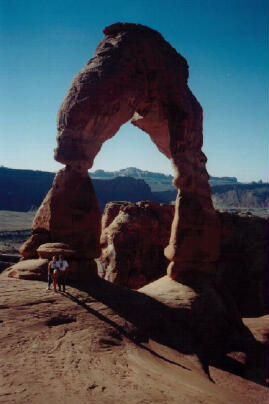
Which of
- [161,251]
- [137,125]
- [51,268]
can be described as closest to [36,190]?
[161,251]

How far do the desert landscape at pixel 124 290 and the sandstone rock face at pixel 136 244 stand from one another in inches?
3.0

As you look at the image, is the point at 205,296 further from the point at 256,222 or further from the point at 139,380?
the point at 256,222

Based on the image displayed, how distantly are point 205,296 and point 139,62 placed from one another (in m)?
7.76

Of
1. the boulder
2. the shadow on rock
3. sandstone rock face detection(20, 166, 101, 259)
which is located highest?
sandstone rock face detection(20, 166, 101, 259)

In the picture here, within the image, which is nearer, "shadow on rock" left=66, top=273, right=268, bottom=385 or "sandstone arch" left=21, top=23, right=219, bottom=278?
"shadow on rock" left=66, top=273, right=268, bottom=385

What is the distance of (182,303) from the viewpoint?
9305mm

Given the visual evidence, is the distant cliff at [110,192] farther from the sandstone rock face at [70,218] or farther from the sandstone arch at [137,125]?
the sandstone rock face at [70,218]

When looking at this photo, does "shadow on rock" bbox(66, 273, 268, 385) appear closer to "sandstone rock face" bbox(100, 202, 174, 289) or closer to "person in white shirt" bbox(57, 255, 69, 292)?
"person in white shirt" bbox(57, 255, 69, 292)

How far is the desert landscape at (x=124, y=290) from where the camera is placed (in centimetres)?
455

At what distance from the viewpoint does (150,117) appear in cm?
1170

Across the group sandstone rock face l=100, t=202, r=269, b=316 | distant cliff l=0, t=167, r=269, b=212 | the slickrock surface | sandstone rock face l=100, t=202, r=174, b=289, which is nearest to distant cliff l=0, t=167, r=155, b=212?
distant cliff l=0, t=167, r=269, b=212

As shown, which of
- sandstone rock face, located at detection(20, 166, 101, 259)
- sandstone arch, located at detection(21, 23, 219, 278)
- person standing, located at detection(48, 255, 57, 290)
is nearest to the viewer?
person standing, located at detection(48, 255, 57, 290)

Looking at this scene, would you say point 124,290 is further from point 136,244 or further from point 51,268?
point 136,244

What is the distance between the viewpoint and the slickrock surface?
395 cm
